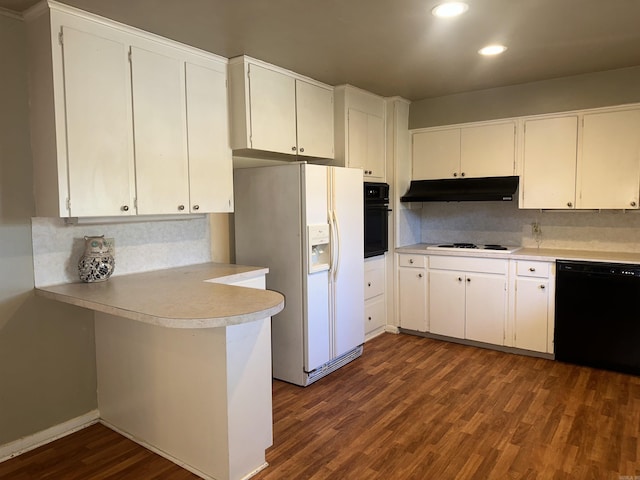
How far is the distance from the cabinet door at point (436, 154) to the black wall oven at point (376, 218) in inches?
22.6

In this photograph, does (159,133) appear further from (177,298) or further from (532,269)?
(532,269)

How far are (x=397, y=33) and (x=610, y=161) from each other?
7.43 ft

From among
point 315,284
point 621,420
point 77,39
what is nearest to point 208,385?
point 315,284

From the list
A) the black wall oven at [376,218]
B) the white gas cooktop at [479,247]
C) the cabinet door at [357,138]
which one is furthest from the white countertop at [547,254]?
the cabinet door at [357,138]

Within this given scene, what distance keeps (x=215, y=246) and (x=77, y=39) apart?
1.74 meters

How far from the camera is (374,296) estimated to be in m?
4.46

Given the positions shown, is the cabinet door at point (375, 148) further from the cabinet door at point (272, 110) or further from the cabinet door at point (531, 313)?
the cabinet door at point (531, 313)

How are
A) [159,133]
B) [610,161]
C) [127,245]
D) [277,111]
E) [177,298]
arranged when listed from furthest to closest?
1. [610,161]
2. [277,111]
3. [127,245]
4. [159,133]
5. [177,298]

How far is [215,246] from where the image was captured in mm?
3635

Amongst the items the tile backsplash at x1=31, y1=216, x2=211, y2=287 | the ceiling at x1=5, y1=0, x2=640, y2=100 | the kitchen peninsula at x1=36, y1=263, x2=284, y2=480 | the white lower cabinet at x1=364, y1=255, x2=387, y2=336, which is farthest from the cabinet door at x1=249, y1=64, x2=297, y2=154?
the white lower cabinet at x1=364, y1=255, x2=387, y2=336

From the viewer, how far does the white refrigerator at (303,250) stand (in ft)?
10.9

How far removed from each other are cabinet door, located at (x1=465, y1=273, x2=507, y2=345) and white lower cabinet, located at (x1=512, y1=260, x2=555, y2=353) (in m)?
0.12

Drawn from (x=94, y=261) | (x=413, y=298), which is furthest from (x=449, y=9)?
(x=413, y=298)

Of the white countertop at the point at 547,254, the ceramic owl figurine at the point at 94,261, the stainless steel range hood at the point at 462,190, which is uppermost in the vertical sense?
the stainless steel range hood at the point at 462,190
